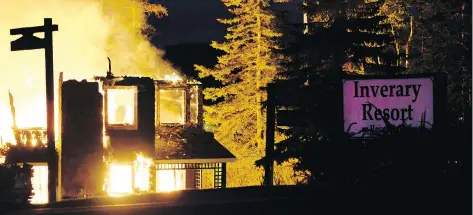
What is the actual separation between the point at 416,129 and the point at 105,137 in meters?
13.6

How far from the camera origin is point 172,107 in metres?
24.1

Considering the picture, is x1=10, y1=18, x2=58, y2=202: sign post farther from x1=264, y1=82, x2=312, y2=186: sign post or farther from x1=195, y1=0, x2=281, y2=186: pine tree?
x1=195, y1=0, x2=281, y2=186: pine tree

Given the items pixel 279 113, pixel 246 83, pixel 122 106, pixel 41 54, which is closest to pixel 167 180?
pixel 122 106

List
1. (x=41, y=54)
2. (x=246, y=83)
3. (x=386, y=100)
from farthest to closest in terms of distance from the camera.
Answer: (x=246, y=83), (x=41, y=54), (x=386, y=100)

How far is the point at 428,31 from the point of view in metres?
32.0

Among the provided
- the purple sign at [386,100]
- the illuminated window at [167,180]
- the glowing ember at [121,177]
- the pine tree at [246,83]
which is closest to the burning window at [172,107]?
the illuminated window at [167,180]

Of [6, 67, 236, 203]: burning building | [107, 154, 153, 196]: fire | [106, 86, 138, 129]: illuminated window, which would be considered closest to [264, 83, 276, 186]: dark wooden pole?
[6, 67, 236, 203]: burning building

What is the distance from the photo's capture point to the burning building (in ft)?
61.3

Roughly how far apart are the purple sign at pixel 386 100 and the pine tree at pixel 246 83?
2315cm

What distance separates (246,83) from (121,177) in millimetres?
16093

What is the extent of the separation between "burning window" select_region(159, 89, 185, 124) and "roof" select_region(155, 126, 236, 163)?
0.40 metres

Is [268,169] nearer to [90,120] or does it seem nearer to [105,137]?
[90,120]

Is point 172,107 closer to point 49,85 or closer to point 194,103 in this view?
point 194,103

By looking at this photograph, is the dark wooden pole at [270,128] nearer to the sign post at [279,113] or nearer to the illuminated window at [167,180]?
the sign post at [279,113]
